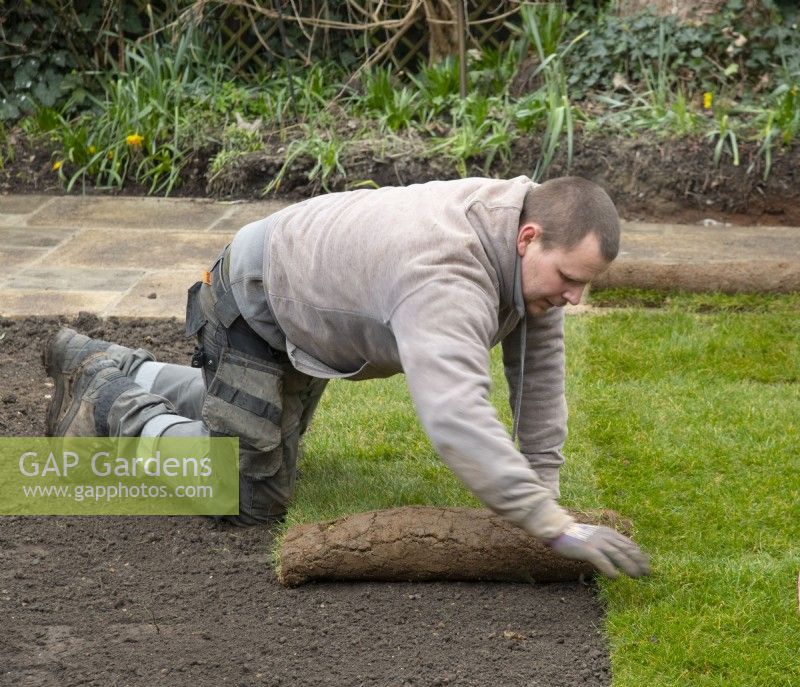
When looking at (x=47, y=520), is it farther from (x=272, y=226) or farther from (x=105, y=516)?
(x=272, y=226)

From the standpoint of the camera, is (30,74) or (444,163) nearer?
(444,163)

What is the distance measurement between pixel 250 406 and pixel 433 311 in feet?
3.27

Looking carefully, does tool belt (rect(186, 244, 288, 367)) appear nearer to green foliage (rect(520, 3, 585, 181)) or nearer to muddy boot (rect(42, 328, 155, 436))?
muddy boot (rect(42, 328, 155, 436))

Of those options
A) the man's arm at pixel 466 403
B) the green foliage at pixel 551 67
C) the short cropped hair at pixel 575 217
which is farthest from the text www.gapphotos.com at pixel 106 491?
the green foliage at pixel 551 67

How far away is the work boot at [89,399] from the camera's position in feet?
13.6

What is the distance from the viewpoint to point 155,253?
6.64 metres

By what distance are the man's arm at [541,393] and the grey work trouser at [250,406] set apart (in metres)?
0.69

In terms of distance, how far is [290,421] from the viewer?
3836mm

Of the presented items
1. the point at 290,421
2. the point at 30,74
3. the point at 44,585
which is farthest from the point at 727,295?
the point at 30,74

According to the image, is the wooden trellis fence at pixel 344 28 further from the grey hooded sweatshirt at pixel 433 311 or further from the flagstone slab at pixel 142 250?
the grey hooded sweatshirt at pixel 433 311

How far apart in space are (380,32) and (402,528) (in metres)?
6.17

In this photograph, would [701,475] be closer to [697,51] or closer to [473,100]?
[473,100]

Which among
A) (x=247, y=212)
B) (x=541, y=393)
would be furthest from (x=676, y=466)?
(x=247, y=212)

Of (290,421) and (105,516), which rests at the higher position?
(290,421)
